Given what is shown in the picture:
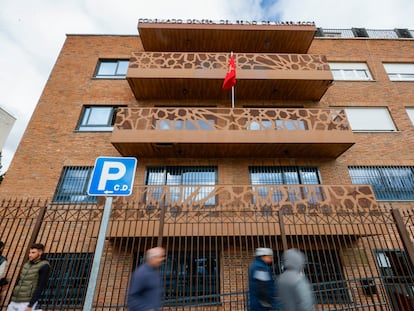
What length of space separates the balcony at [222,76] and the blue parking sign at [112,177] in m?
8.59

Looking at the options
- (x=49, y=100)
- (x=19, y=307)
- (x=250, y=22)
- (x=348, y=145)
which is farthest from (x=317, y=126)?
(x=49, y=100)

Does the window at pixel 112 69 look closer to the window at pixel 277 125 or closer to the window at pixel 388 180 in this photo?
the window at pixel 277 125

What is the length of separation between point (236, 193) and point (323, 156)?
4963mm

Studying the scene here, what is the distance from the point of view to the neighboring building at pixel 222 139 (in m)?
7.80

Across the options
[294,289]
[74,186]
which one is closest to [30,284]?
[294,289]

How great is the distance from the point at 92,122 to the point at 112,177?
31.4 ft

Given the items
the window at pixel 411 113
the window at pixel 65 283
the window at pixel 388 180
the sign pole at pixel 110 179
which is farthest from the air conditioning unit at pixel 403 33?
the window at pixel 65 283

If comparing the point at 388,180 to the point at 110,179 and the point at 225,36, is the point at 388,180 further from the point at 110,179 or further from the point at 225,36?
the point at 110,179

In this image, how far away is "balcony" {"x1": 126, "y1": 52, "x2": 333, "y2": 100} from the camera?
10539 mm

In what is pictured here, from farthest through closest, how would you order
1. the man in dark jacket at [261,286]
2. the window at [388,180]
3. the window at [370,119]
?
the window at [370,119] < the window at [388,180] < the man in dark jacket at [261,286]

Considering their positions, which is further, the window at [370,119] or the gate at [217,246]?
the window at [370,119]

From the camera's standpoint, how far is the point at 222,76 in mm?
10609

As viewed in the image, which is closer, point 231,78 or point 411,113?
point 231,78

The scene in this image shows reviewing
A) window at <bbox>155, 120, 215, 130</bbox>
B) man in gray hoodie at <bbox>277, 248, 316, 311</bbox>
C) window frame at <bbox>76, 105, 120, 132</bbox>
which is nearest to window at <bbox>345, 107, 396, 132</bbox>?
window at <bbox>155, 120, 215, 130</bbox>
